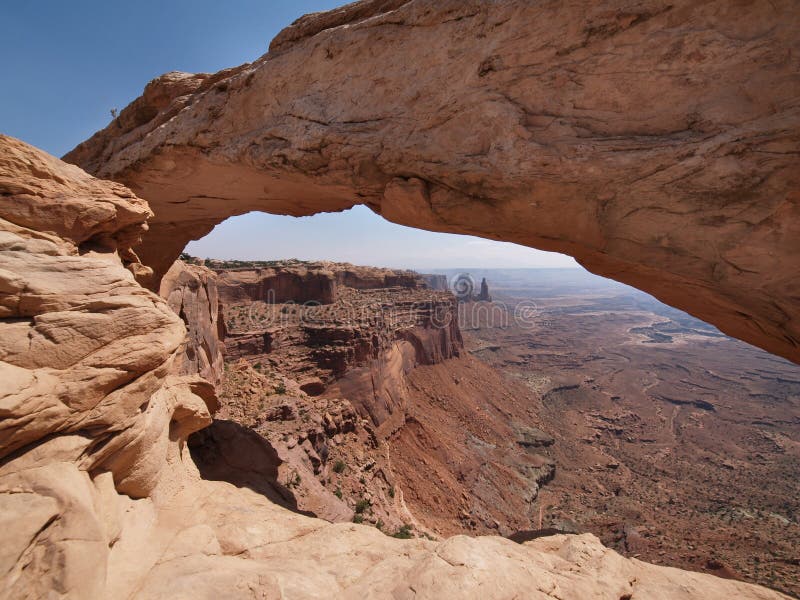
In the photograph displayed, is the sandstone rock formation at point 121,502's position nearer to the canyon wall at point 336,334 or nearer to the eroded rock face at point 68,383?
the eroded rock face at point 68,383

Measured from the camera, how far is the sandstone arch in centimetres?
470

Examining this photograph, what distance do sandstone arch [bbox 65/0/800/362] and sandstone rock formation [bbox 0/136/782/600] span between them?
366cm

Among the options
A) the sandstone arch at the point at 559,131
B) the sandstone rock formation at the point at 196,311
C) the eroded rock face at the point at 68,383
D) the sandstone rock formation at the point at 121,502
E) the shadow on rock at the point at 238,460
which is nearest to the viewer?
the eroded rock face at the point at 68,383

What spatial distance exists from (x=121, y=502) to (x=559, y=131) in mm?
7250

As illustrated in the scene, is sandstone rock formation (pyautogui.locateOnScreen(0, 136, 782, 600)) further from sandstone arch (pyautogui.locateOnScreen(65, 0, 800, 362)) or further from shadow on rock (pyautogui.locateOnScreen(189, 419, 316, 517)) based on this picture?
sandstone arch (pyautogui.locateOnScreen(65, 0, 800, 362))

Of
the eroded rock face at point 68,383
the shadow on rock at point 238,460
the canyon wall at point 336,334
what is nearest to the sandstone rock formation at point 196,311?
the shadow on rock at point 238,460

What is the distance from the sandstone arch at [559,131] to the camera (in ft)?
15.4

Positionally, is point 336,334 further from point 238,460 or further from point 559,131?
point 559,131

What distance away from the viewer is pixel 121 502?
3.79m

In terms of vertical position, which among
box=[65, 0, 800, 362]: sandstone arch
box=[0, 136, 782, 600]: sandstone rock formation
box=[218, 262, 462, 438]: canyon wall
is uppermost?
box=[65, 0, 800, 362]: sandstone arch

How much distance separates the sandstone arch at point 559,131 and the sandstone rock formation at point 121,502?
3.66 metres

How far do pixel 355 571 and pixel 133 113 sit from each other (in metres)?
11.0

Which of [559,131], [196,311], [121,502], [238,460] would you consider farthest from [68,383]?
[196,311]

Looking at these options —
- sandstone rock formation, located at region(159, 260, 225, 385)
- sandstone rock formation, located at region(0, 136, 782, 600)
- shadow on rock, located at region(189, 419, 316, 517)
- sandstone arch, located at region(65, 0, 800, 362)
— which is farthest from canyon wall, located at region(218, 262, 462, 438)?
sandstone rock formation, located at region(0, 136, 782, 600)
